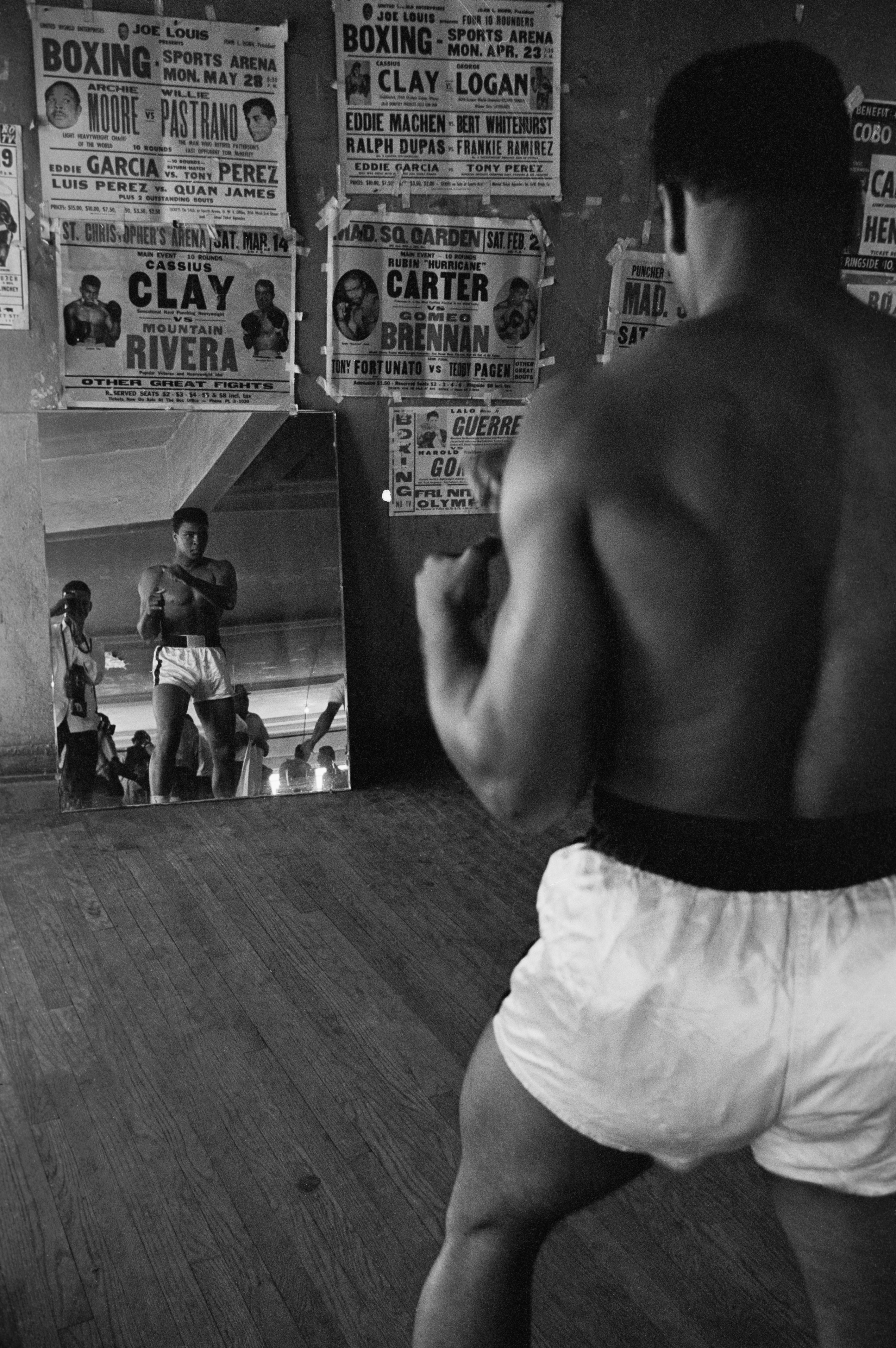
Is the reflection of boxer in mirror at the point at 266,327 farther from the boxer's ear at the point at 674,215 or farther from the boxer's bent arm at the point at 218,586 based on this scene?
the boxer's ear at the point at 674,215

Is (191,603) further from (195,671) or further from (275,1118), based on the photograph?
(275,1118)

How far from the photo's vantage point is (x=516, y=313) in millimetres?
3695

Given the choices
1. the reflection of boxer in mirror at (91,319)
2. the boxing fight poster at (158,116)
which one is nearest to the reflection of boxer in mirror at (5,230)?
the boxing fight poster at (158,116)

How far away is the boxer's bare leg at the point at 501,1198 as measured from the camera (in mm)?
1008

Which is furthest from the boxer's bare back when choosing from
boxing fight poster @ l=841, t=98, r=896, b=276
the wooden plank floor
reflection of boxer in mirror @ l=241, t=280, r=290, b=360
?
boxing fight poster @ l=841, t=98, r=896, b=276

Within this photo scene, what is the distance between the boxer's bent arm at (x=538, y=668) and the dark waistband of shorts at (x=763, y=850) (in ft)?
0.27

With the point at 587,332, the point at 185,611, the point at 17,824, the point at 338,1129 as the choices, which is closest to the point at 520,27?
the point at 587,332

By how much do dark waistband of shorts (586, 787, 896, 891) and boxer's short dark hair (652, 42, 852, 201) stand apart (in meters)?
0.51

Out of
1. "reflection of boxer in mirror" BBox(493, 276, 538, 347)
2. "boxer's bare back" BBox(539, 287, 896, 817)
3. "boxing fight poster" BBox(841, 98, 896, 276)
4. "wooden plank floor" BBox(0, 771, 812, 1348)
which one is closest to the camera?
"boxer's bare back" BBox(539, 287, 896, 817)

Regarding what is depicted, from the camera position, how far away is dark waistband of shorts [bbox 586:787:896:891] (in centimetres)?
92

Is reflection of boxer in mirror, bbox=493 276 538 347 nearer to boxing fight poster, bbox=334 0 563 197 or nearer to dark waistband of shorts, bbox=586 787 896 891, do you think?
boxing fight poster, bbox=334 0 563 197

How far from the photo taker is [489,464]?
38.5 inches

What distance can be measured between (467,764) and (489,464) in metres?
0.27

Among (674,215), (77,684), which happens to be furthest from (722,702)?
(77,684)
